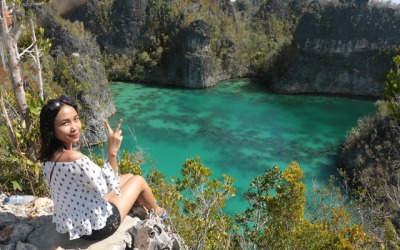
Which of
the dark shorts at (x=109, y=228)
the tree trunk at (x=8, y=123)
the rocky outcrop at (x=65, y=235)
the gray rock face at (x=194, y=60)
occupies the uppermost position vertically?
the tree trunk at (x=8, y=123)

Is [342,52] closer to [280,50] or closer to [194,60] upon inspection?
[280,50]

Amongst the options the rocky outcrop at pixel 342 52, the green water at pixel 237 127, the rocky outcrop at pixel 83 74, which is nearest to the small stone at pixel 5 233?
the green water at pixel 237 127

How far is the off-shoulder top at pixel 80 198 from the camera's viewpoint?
3363mm

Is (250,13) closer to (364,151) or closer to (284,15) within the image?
(284,15)

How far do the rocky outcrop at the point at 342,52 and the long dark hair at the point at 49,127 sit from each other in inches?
1432

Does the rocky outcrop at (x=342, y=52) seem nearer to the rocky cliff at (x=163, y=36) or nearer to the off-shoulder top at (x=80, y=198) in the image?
the rocky cliff at (x=163, y=36)

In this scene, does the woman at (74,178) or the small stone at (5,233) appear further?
the small stone at (5,233)

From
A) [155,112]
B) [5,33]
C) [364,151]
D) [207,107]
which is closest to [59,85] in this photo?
[155,112]

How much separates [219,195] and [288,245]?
1.75 meters

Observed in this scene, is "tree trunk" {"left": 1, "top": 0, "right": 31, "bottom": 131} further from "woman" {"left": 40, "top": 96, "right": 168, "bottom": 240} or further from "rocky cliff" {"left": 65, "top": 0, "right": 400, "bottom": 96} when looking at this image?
"rocky cliff" {"left": 65, "top": 0, "right": 400, "bottom": 96}

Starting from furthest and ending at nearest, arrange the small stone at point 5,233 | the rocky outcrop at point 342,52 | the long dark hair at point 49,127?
the rocky outcrop at point 342,52 < the small stone at point 5,233 < the long dark hair at point 49,127

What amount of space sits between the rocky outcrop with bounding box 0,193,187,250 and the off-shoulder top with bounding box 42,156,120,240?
0.21 m

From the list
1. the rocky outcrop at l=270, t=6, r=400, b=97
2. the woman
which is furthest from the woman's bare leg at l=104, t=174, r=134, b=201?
the rocky outcrop at l=270, t=6, r=400, b=97

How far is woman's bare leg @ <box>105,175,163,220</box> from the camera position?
383cm
